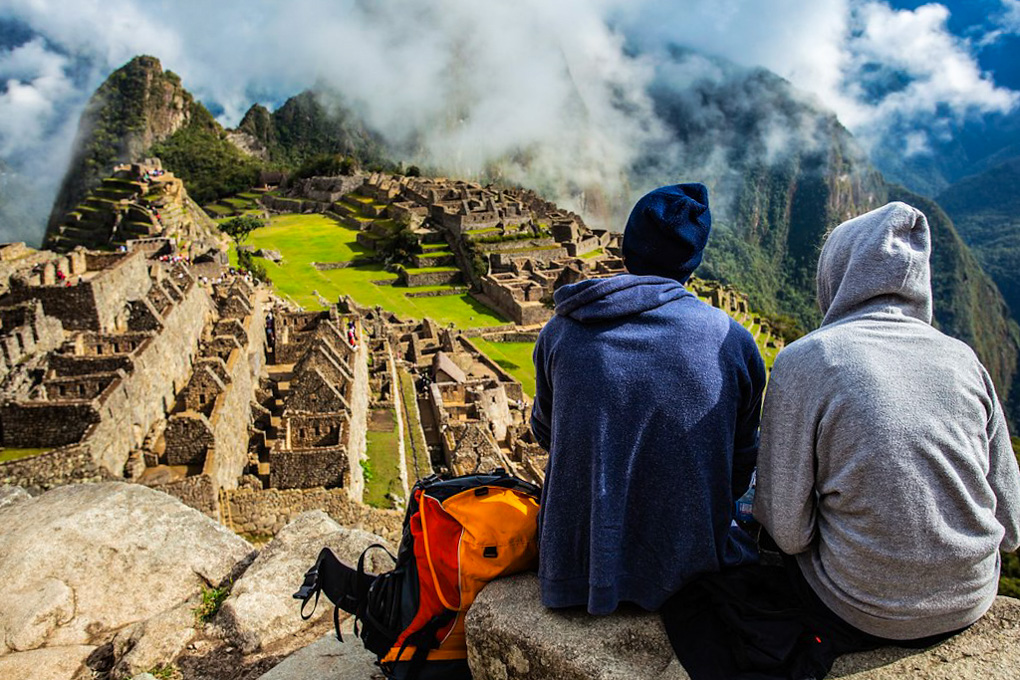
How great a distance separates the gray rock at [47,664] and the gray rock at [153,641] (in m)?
0.25

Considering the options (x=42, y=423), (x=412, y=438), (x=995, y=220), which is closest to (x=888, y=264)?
(x=42, y=423)

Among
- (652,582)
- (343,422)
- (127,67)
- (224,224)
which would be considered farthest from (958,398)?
(127,67)

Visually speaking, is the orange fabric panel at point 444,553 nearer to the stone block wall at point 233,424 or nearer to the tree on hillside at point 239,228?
the stone block wall at point 233,424

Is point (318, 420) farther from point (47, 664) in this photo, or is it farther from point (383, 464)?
point (47, 664)

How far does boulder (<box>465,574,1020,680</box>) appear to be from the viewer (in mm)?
3139

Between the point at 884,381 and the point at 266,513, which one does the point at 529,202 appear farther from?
the point at 884,381

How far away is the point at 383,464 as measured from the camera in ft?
50.8

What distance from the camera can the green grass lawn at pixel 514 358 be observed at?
32.5 meters

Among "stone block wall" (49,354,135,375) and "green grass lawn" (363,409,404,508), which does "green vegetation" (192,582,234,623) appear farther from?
"stone block wall" (49,354,135,375)

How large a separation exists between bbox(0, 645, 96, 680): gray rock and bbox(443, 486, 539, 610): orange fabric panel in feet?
11.7

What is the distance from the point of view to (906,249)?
3.08m

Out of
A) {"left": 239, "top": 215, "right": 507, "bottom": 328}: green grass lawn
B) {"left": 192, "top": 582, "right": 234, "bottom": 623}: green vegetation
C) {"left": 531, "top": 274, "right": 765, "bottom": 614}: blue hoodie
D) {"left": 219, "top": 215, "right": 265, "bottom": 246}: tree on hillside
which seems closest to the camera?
{"left": 531, "top": 274, "right": 765, "bottom": 614}: blue hoodie

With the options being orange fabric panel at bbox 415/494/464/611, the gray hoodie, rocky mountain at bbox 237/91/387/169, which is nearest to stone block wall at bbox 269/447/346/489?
orange fabric panel at bbox 415/494/464/611

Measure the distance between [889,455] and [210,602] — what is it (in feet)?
18.6
